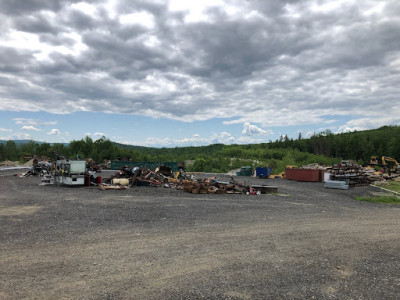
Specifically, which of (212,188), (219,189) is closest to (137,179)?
(212,188)

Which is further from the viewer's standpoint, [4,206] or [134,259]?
[4,206]

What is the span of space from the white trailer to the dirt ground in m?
10.4

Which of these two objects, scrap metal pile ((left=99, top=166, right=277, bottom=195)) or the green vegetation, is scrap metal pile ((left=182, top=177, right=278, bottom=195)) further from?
the green vegetation

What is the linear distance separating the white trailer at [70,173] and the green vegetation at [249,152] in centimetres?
2159

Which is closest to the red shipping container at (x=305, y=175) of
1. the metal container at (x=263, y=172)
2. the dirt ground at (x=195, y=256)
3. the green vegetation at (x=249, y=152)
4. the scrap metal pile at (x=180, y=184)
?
the metal container at (x=263, y=172)

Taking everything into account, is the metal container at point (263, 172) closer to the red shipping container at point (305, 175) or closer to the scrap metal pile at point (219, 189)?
the red shipping container at point (305, 175)

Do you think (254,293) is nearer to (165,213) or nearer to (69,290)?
(69,290)

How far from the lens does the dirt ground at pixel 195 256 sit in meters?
4.89

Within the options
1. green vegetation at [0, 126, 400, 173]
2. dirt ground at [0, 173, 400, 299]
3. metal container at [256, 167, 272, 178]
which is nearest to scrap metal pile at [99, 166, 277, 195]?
dirt ground at [0, 173, 400, 299]

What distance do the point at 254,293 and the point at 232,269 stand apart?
3.30ft

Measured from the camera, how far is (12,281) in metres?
5.04

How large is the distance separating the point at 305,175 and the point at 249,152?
45.4 meters

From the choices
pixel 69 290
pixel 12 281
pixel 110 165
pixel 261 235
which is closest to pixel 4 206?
pixel 12 281

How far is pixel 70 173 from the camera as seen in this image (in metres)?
21.9
